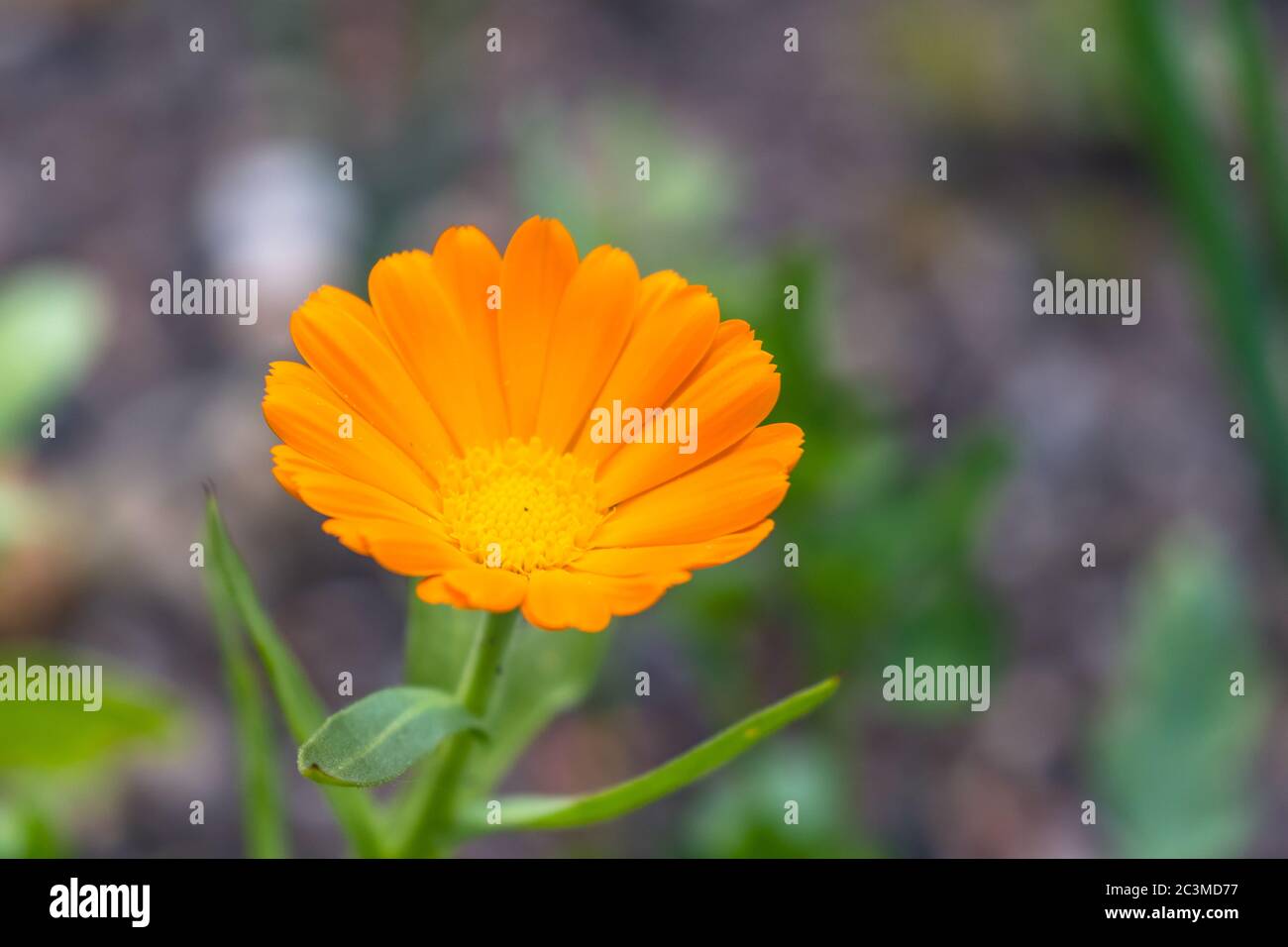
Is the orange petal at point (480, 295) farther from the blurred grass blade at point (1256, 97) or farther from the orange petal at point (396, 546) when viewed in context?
the blurred grass blade at point (1256, 97)

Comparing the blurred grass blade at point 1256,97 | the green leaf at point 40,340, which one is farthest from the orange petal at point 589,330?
the green leaf at point 40,340

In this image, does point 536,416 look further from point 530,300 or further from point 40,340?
point 40,340

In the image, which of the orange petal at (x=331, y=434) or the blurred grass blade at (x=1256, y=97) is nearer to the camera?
the orange petal at (x=331, y=434)

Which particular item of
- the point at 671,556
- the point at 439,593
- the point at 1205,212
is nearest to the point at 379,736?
the point at 439,593

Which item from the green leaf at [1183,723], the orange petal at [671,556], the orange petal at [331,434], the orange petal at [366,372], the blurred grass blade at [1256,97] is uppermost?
the blurred grass blade at [1256,97]

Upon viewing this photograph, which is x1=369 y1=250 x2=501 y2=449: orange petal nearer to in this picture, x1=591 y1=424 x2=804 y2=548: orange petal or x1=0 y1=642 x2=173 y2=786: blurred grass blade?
x1=591 y1=424 x2=804 y2=548: orange petal

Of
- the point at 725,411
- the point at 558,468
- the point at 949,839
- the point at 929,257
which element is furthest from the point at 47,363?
the point at 929,257

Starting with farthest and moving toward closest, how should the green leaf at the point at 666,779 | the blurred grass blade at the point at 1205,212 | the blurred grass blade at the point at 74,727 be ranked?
the blurred grass blade at the point at 74,727, the blurred grass blade at the point at 1205,212, the green leaf at the point at 666,779

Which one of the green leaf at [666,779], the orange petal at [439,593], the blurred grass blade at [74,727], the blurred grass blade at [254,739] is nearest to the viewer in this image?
the orange petal at [439,593]
